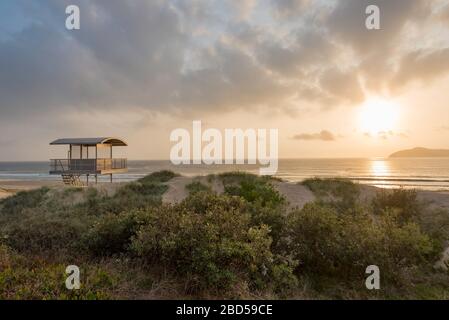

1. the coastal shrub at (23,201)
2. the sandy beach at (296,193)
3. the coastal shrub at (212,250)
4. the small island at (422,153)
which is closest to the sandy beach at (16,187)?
the coastal shrub at (23,201)

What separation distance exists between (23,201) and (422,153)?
18924 cm

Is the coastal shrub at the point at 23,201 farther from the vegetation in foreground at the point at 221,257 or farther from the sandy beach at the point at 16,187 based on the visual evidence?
the vegetation in foreground at the point at 221,257

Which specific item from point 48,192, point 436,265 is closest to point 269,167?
point 48,192

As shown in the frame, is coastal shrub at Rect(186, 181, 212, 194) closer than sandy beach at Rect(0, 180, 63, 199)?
Yes

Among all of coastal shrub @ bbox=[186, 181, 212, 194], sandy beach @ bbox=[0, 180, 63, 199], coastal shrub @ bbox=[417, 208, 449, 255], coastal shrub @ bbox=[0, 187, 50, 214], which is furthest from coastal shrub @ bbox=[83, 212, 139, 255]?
sandy beach @ bbox=[0, 180, 63, 199]

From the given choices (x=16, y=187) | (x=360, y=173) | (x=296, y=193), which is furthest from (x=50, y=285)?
(x=360, y=173)

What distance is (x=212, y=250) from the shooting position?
5.38 metres

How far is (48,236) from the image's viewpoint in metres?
7.53

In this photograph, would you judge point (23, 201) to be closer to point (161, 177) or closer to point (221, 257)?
point (161, 177)

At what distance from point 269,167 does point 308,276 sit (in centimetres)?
8088

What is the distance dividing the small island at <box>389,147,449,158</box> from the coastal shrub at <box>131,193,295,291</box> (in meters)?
168

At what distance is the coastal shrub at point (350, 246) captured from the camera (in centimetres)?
593

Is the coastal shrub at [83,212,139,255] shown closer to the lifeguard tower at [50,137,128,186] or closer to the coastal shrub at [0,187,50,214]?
the coastal shrub at [0,187,50,214]

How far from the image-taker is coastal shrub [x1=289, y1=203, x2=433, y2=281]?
593cm
